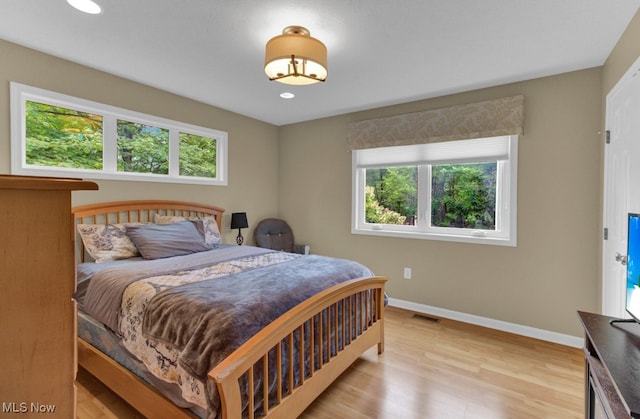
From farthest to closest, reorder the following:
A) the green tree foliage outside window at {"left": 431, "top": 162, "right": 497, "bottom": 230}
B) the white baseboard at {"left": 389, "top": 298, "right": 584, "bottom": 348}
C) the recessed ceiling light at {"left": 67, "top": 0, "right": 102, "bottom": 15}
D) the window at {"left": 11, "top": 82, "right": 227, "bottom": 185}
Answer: the green tree foliage outside window at {"left": 431, "top": 162, "right": 497, "bottom": 230}, the white baseboard at {"left": 389, "top": 298, "right": 584, "bottom": 348}, the window at {"left": 11, "top": 82, "right": 227, "bottom": 185}, the recessed ceiling light at {"left": 67, "top": 0, "right": 102, "bottom": 15}

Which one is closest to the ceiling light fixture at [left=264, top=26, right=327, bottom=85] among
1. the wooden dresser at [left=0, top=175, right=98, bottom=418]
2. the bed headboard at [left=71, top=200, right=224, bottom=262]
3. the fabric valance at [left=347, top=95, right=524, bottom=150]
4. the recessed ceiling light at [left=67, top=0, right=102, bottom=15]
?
the recessed ceiling light at [left=67, top=0, right=102, bottom=15]

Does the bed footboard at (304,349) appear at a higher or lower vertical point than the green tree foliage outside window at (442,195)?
lower

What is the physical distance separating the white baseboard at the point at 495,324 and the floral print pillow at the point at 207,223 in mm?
2224

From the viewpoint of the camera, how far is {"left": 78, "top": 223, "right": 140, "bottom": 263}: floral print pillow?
250 centimetres

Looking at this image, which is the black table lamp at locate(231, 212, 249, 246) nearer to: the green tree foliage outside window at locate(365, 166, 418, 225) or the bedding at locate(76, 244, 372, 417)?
the bedding at locate(76, 244, 372, 417)

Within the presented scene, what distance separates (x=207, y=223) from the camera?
3.36 meters

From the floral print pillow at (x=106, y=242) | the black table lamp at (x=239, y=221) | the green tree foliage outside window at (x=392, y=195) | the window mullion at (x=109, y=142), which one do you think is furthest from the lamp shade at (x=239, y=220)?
the green tree foliage outside window at (x=392, y=195)

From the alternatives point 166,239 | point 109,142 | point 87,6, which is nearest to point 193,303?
point 166,239

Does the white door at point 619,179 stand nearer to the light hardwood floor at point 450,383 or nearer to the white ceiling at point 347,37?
the white ceiling at point 347,37

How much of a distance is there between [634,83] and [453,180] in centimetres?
161

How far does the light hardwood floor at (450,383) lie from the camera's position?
6.01 feet

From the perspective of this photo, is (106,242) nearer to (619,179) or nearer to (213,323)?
(213,323)

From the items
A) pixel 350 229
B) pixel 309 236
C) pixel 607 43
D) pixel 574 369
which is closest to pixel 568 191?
pixel 607 43

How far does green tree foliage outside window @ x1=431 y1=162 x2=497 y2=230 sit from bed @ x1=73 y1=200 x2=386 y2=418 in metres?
1.43
